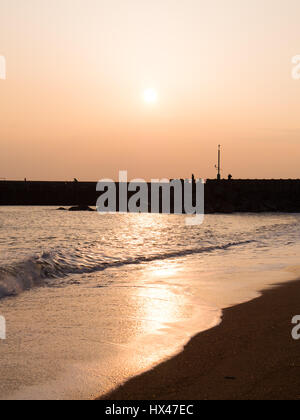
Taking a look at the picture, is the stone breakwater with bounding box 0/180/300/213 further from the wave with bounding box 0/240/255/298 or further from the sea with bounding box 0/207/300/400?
the sea with bounding box 0/207/300/400

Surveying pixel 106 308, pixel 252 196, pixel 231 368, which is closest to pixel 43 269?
pixel 106 308

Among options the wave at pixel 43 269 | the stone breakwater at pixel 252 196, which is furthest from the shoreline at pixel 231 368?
the stone breakwater at pixel 252 196

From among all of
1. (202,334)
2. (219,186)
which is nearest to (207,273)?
(202,334)

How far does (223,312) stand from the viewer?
22.7ft

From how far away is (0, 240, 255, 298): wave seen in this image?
29.5 feet

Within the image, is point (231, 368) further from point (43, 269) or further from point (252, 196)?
point (252, 196)

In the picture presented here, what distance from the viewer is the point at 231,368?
439 centimetres

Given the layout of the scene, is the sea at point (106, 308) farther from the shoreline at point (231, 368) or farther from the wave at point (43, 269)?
the shoreline at point (231, 368)

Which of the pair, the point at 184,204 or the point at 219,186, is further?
the point at 184,204

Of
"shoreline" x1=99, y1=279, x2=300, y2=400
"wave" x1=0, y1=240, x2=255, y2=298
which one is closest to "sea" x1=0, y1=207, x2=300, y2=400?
"wave" x1=0, y1=240, x2=255, y2=298
